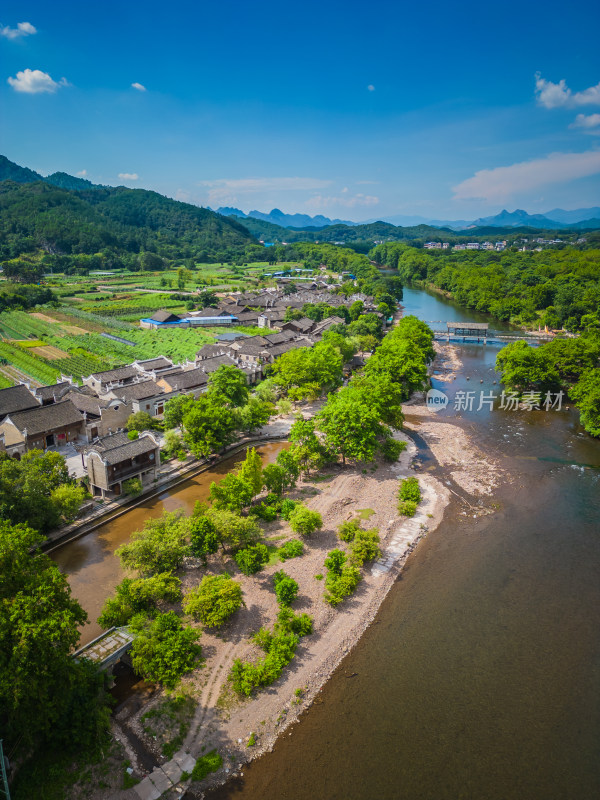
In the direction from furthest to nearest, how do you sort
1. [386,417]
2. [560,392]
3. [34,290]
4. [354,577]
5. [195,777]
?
1. [34,290]
2. [560,392]
3. [386,417]
4. [354,577]
5. [195,777]

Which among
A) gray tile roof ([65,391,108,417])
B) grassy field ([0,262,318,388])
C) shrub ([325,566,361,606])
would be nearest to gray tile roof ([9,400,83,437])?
gray tile roof ([65,391,108,417])

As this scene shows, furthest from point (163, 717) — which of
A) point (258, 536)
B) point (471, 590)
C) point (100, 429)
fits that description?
point (100, 429)

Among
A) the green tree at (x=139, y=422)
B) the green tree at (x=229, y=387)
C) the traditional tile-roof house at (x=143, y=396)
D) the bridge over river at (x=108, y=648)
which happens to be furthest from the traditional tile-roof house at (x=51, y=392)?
the bridge over river at (x=108, y=648)

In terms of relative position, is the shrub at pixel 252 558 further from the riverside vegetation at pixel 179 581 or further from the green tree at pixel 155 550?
the green tree at pixel 155 550

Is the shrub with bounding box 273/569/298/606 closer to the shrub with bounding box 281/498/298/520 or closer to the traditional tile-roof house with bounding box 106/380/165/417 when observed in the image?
the shrub with bounding box 281/498/298/520

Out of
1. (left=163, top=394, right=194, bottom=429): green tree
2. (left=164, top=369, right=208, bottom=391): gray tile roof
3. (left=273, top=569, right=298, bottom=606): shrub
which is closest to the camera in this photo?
(left=273, top=569, right=298, bottom=606): shrub

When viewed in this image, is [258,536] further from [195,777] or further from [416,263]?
[416,263]

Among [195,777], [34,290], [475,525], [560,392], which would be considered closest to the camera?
[195,777]

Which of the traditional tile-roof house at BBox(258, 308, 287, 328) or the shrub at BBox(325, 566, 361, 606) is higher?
the traditional tile-roof house at BBox(258, 308, 287, 328)
